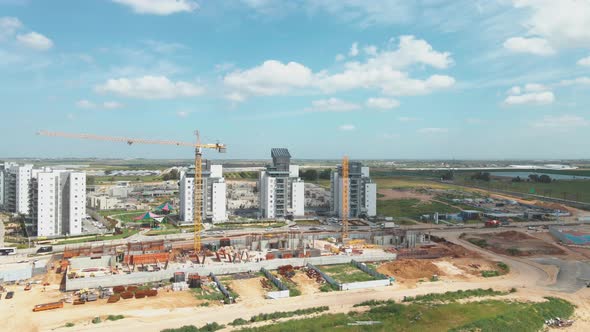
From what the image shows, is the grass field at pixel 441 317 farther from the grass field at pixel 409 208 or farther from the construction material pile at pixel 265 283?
the grass field at pixel 409 208

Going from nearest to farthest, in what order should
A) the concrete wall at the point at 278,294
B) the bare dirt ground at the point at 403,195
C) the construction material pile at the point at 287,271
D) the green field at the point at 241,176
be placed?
the concrete wall at the point at 278,294 → the construction material pile at the point at 287,271 → the bare dirt ground at the point at 403,195 → the green field at the point at 241,176

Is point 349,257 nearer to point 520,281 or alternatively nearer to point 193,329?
point 520,281

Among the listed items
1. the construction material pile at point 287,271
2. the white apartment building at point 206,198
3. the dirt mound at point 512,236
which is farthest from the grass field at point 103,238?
the dirt mound at point 512,236

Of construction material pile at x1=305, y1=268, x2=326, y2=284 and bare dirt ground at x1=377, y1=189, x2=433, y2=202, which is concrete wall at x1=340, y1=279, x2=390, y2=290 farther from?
bare dirt ground at x1=377, y1=189, x2=433, y2=202

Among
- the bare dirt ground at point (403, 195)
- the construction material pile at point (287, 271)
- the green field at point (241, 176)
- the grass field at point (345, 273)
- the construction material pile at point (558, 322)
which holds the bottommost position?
the construction material pile at point (558, 322)

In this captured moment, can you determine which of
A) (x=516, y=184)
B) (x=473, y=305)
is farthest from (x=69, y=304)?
(x=516, y=184)

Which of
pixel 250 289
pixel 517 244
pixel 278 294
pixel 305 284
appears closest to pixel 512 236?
pixel 517 244

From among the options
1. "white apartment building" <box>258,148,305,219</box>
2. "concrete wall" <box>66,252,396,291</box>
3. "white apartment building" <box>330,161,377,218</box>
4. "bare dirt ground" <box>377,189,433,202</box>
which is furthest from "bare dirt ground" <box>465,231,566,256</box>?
"bare dirt ground" <box>377,189,433,202</box>
